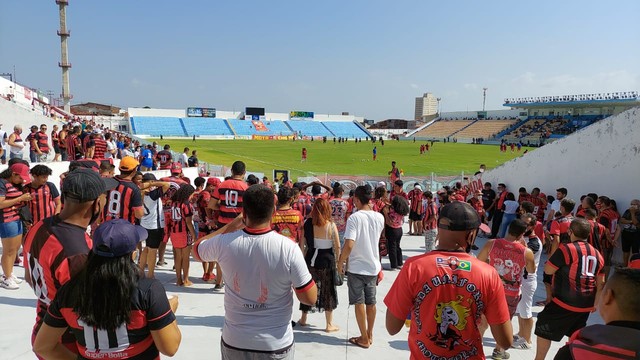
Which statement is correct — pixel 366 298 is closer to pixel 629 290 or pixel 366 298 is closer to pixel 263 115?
pixel 629 290

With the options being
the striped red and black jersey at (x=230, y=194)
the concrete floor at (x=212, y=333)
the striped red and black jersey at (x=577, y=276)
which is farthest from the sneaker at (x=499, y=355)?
the striped red and black jersey at (x=230, y=194)

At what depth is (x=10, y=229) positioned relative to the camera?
611 centimetres

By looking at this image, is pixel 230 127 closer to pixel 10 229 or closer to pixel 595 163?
pixel 595 163

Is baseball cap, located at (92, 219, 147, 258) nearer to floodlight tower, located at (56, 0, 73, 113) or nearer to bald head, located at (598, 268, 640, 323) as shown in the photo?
bald head, located at (598, 268, 640, 323)

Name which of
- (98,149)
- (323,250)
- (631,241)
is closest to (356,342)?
(323,250)

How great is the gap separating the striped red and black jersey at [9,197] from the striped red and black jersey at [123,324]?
15.4ft

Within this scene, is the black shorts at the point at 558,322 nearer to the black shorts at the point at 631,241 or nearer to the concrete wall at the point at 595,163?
the black shorts at the point at 631,241

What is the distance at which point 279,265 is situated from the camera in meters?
2.71

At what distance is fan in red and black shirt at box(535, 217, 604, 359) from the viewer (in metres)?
4.25

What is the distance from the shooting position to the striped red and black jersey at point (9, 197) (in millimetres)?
5746

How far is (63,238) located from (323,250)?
10.1ft

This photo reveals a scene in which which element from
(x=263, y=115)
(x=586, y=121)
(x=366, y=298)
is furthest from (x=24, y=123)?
(x=586, y=121)

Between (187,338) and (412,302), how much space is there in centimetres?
341

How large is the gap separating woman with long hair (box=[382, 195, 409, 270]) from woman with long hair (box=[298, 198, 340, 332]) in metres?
3.05
